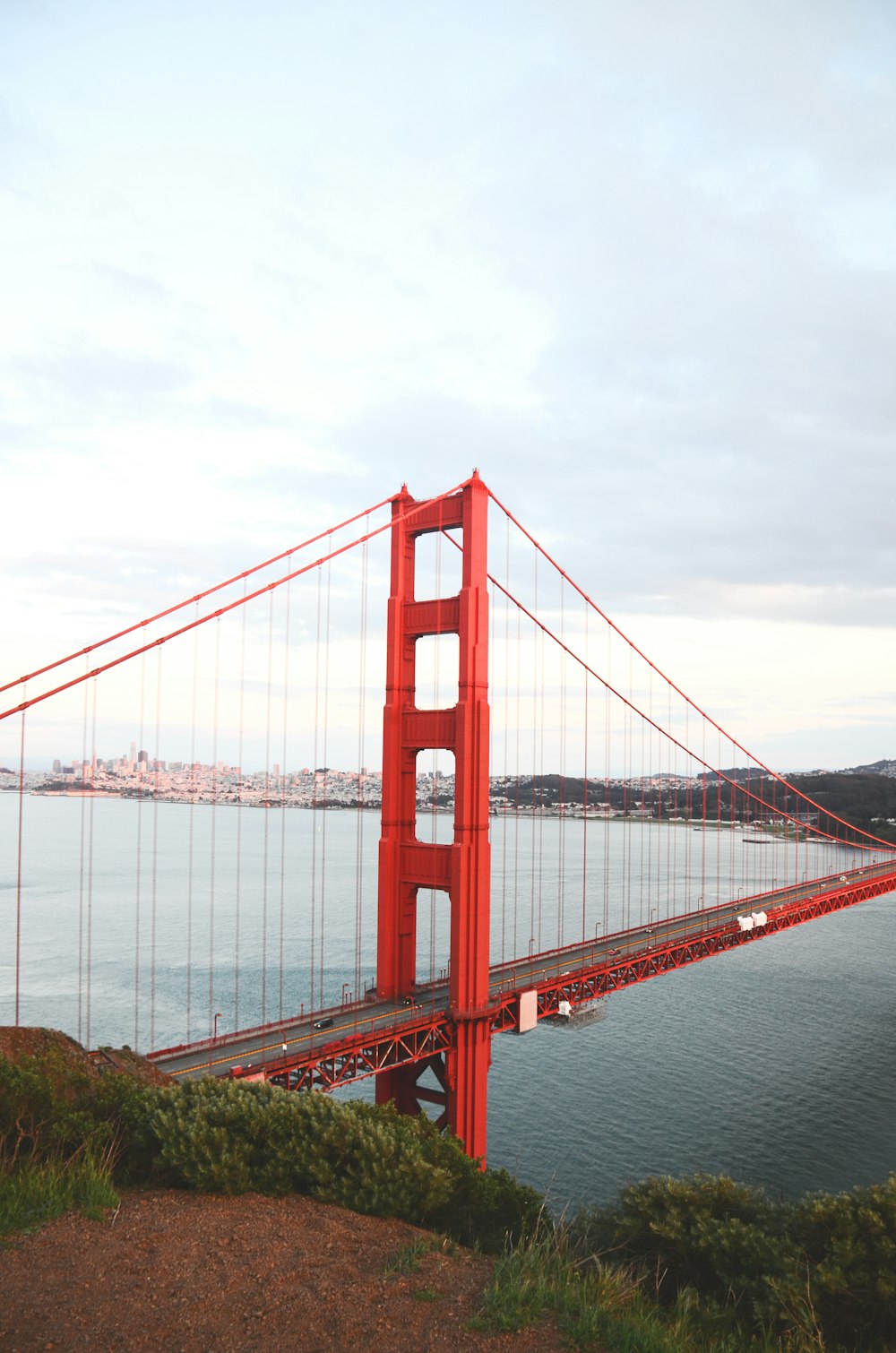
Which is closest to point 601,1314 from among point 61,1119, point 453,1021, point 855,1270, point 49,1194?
point 855,1270

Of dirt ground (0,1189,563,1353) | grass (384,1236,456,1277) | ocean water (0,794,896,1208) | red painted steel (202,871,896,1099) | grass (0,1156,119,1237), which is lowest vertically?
ocean water (0,794,896,1208)

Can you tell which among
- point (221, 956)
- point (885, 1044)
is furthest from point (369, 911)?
point (885, 1044)

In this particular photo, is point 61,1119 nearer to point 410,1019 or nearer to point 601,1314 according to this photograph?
point 601,1314

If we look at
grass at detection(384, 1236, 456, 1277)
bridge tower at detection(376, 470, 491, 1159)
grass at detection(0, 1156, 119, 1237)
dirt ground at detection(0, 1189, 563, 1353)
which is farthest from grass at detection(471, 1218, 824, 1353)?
bridge tower at detection(376, 470, 491, 1159)

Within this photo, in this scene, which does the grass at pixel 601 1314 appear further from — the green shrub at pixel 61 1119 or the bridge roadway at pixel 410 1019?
the bridge roadway at pixel 410 1019

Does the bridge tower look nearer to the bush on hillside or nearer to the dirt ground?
the bush on hillside

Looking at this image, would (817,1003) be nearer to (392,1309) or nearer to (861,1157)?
(861,1157)
